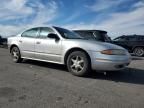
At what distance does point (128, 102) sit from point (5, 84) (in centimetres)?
280

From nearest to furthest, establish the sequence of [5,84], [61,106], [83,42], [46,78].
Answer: [61,106] → [5,84] → [46,78] → [83,42]

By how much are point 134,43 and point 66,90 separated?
11257 millimetres

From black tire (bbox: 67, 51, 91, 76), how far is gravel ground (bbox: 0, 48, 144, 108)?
0.57 ft

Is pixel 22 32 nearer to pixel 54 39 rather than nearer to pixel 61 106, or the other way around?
pixel 54 39

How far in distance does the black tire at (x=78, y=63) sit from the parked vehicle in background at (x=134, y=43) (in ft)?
31.0

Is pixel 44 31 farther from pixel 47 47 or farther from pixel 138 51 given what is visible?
pixel 138 51

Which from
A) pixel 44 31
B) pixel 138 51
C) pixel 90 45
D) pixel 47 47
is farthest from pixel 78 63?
pixel 138 51

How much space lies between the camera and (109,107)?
3594mm

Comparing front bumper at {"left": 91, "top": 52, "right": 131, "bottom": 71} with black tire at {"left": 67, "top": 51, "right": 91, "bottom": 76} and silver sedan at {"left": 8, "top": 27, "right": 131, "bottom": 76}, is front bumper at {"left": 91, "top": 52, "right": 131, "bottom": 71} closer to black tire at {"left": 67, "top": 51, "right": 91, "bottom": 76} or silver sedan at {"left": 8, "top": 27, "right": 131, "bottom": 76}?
silver sedan at {"left": 8, "top": 27, "right": 131, "bottom": 76}

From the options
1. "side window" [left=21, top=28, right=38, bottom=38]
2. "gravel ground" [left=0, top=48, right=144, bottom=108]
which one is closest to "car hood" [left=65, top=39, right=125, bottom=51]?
"gravel ground" [left=0, top=48, right=144, bottom=108]

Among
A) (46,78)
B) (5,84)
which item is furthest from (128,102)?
(5,84)

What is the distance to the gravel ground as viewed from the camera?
3.73m

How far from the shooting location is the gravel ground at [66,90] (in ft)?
12.2

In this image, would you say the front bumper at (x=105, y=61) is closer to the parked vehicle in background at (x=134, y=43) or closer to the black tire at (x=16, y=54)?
the black tire at (x=16, y=54)
